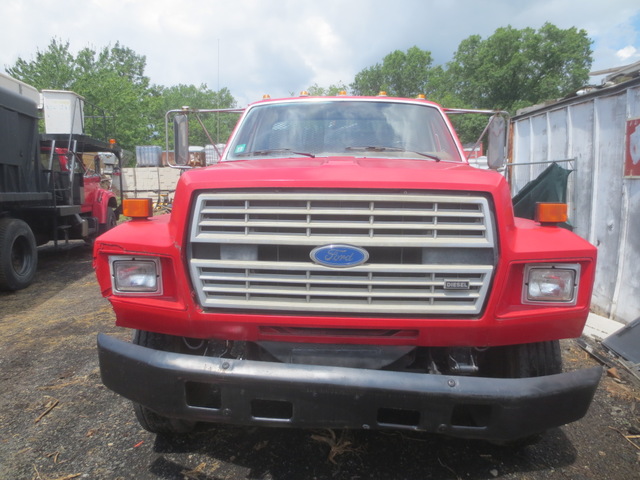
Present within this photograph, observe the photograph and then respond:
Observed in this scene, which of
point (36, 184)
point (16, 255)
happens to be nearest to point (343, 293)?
point (16, 255)

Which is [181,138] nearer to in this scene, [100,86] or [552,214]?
[552,214]

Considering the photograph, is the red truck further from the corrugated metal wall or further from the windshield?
the corrugated metal wall

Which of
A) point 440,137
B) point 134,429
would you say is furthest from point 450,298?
point 134,429

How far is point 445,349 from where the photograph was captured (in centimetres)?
230

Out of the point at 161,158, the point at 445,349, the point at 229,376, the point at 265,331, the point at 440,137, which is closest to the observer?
the point at 229,376

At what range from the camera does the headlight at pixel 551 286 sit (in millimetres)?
2027

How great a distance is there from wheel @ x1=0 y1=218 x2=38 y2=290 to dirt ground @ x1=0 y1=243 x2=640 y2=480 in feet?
11.6

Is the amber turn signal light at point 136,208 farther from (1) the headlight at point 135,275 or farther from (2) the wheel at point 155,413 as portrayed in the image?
(2) the wheel at point 155,413

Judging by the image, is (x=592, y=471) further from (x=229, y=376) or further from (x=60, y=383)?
(x=60, y=383)

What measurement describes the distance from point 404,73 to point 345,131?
56574mm

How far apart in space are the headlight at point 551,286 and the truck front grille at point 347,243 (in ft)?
0.69

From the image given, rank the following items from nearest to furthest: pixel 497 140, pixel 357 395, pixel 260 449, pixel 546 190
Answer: pixel 357 395
pixel 260 449
pixel 497 140
pixel 546 190

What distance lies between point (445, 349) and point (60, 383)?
303 centimetres

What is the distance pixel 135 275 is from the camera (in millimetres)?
2162
